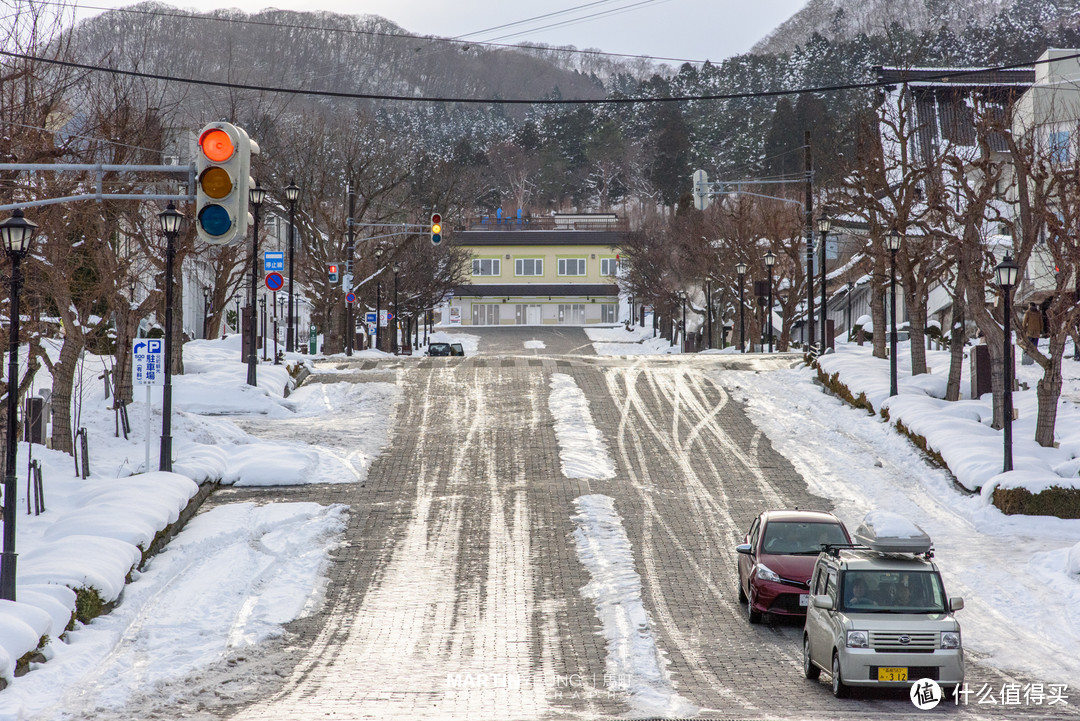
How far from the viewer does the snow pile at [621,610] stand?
12453 millimetres

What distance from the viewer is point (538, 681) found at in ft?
43.5

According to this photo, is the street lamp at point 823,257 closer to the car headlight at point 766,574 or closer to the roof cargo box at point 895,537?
the car headlight at point 766,574

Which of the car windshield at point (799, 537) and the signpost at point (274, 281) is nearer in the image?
the car windshield at point (799, 537)

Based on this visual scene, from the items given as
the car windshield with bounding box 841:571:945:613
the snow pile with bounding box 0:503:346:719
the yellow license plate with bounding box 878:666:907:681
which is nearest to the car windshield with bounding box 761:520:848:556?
the car windshield with bounding box 841:571:945:613

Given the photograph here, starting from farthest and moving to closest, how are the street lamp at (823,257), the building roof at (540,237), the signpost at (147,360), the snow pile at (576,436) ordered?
the building roof at (540,237) < the street lamp at (823,257) < the snow pile at (576,436) < the signpost at (147,360)

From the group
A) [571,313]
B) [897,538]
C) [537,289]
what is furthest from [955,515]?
[571,313]

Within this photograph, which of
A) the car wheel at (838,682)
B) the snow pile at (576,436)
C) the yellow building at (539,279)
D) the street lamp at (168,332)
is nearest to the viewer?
the car wheel at (838,682)

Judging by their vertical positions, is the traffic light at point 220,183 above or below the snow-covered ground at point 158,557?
above

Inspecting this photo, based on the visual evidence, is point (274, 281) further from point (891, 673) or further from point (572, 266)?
point (572, 266)

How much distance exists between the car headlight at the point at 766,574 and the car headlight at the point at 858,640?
142 inches

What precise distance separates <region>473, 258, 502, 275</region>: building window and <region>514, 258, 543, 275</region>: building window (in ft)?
5.94

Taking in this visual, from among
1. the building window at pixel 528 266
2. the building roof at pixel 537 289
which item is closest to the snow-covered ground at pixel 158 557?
the building roof at pixel 537 289

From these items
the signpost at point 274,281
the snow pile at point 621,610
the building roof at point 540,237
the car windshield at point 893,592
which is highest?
the building roof at point 540,237

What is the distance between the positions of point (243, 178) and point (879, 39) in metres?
132
